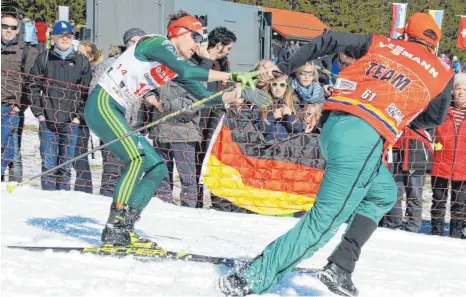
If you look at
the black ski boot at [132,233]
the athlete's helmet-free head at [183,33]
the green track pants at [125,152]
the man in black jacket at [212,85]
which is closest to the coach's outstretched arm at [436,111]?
the athlete's helmet-free head at [183,33]

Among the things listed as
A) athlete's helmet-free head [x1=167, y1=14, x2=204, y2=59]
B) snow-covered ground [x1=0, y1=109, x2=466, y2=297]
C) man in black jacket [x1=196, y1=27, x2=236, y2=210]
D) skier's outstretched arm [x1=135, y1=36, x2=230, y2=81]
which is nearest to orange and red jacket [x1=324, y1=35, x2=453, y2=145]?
skier's outstretched arm [x1=135, y1=36, x2=230, y2=81]

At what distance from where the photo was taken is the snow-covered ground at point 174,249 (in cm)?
444

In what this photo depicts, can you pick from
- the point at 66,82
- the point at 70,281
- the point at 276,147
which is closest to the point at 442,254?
the point at 276,147

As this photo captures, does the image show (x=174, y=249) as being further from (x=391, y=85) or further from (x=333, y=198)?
(x=391, y=85)

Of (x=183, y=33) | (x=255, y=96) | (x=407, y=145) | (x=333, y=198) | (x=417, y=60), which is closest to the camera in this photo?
(x=333, y=198)

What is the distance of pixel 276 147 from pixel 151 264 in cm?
298

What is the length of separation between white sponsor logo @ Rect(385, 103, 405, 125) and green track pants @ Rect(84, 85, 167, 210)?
1.91m

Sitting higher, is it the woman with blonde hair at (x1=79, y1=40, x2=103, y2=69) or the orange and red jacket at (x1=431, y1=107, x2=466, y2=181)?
the woman with blonde hair at (x1=79, y1=40, x2=103, y2=69)

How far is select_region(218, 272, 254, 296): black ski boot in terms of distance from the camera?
4.16 meters

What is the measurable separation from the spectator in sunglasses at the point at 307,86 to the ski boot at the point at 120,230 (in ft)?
10.0

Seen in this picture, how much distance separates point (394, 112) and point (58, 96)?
16.4 feet

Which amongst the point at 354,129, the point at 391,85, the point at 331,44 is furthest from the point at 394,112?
the point at 331,44

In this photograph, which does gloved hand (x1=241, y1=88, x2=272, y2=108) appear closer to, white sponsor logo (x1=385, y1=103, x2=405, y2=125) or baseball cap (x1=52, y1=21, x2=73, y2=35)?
white sponsor logo (x1=385, y1=103, x2=405, y2=125)

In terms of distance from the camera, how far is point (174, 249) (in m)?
5.81
